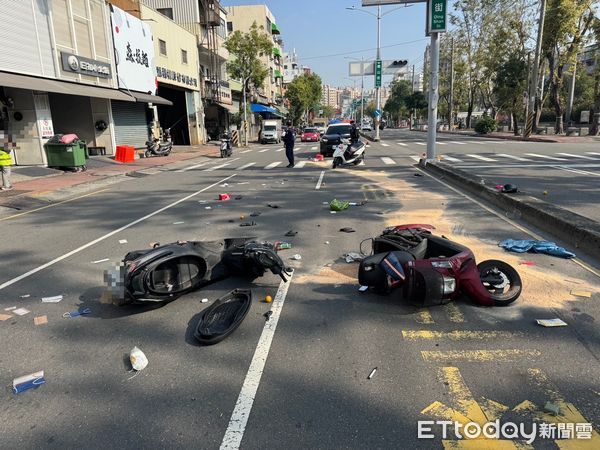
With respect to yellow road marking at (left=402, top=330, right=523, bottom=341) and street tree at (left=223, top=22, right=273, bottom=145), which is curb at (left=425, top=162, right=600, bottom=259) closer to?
yellow road marking at (left=402, top=330, right=523, bottom=341)

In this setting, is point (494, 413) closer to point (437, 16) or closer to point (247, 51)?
point (437, 16)

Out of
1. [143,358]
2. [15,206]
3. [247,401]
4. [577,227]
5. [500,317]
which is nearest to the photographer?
[247,401]

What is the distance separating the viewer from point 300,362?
350 cm

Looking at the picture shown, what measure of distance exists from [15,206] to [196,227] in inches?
231

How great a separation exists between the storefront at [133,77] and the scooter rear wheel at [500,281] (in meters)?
24.0

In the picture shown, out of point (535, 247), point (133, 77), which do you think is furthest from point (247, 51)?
point (535, 247)

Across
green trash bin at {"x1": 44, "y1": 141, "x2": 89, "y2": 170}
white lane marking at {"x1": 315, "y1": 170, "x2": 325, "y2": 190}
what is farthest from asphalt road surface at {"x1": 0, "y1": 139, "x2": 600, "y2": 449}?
green trash bin at {"x1": 44, "y1": 141, "x2": 89, "y2": 170}

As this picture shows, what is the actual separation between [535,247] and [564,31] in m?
37.3

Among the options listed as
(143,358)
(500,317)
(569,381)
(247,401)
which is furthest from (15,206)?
(569,381)

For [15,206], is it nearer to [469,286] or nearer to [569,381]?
[469,286]

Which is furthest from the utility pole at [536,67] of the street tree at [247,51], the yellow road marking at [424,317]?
the yellow road marking at [424,317]

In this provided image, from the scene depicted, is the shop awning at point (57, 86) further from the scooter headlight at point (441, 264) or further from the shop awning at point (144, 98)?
the scooter headlight at point (441, 264)

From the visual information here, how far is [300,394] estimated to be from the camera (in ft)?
10.2

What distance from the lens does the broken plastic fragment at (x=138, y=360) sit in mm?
3482
